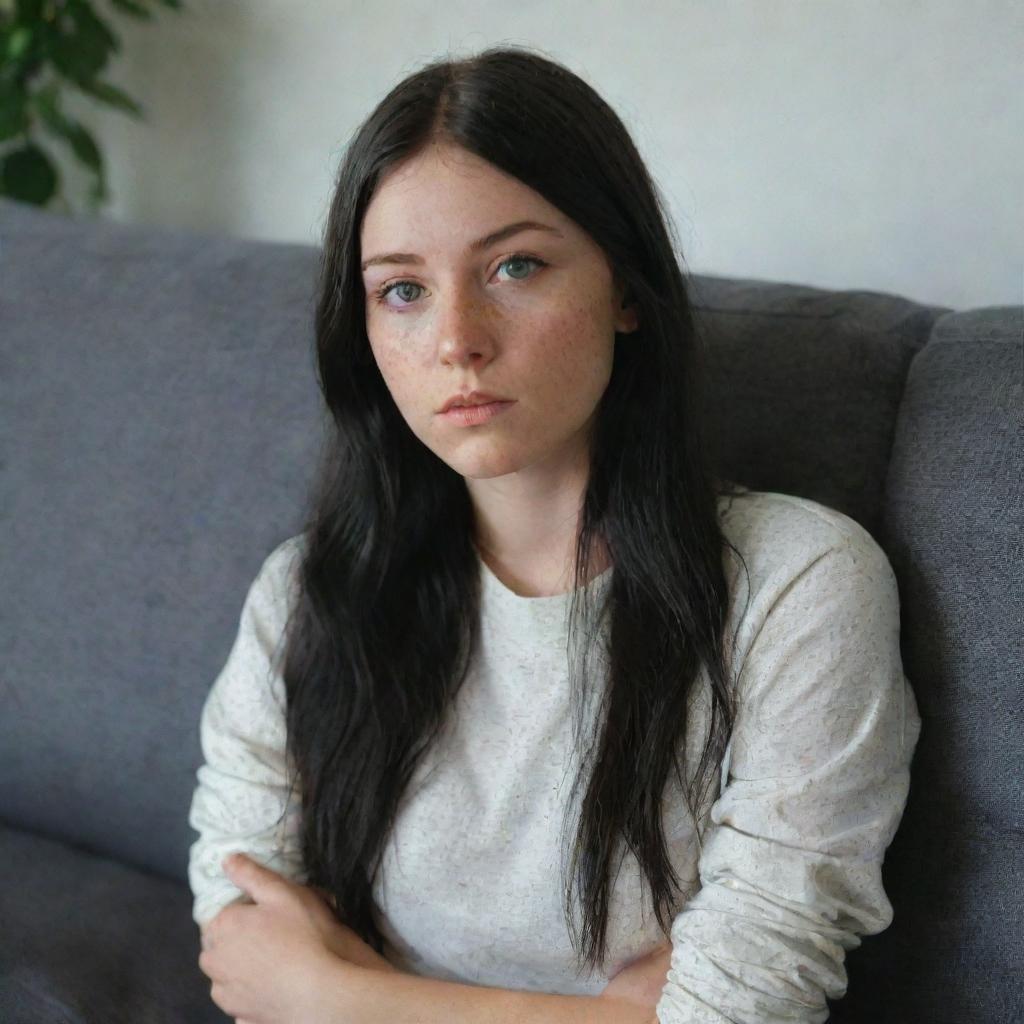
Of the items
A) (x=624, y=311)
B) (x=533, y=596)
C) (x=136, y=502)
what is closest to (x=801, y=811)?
(x=533, y=596)

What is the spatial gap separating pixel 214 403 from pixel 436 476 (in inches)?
13.0

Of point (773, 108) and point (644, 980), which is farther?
point (773, 108)

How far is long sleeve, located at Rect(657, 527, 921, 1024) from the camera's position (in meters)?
0.86

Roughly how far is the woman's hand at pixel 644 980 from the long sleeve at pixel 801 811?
0.04 meters

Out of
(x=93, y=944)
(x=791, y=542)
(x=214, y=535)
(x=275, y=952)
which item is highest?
(x=791, y=542)

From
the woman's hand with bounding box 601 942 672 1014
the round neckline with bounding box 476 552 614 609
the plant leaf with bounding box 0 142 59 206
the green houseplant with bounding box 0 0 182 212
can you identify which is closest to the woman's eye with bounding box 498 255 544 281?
the round neckline with bounding box 476 552 614 609

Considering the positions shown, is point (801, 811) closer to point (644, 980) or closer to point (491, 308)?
point (644, 980)

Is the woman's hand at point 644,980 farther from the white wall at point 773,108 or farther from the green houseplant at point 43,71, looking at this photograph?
the green houseplant at point 43,71

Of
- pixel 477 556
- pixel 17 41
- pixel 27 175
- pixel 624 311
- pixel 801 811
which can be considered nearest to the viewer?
pixel 801 811

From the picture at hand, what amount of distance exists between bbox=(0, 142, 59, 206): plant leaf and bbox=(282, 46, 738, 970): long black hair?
3.00ft

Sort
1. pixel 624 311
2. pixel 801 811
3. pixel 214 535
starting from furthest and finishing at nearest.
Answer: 1. pixel 214 535
2. pixel 624 311
3. pixel 801 811

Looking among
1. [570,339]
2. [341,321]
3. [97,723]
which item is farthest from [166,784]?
[570,339]

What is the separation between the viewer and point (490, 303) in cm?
91

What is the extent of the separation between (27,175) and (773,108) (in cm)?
107
